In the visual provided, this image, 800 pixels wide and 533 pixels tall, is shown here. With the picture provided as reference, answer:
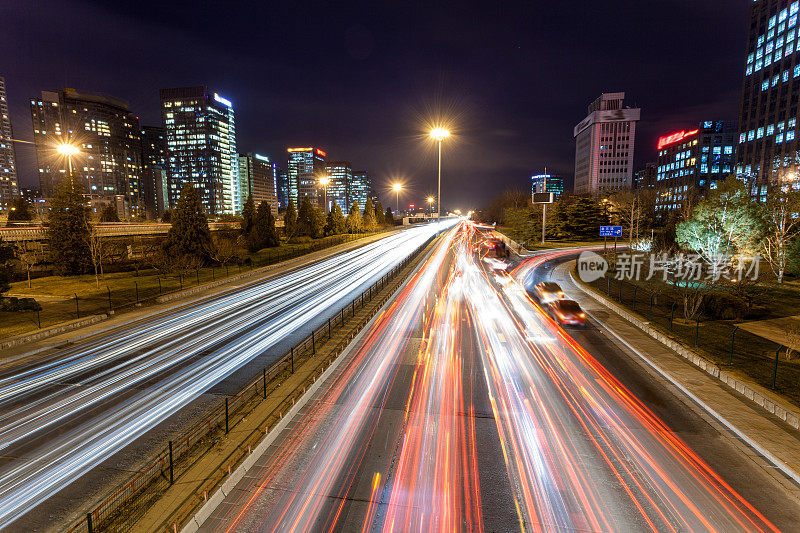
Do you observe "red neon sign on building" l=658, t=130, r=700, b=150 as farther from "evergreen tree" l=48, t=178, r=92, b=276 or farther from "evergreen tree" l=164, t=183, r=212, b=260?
"evergreen tree" l=48, t=178, r=92, b=276

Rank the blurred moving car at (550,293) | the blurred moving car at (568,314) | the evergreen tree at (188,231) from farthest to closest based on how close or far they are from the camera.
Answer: the evergreen tree at (188,231) → the blurred moving car at (550,293) → the blurred moving car at (568,314)

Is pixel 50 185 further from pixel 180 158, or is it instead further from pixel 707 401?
pixel 707 401

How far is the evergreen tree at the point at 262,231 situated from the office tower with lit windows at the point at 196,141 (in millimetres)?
152321

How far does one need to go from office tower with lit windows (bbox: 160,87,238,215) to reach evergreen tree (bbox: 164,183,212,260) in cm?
16912

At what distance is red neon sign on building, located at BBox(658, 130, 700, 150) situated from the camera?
5202 inches

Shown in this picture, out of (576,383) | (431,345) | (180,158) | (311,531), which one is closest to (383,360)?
(431,345)

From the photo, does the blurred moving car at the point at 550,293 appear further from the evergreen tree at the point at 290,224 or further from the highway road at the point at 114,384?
the evergreen tree at the point at 290,224

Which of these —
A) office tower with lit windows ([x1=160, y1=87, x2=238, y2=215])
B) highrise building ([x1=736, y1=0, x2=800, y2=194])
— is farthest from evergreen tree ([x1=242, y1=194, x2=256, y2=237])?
office tower with lit windows ([x1=160, y1=87, x2=238, y2=215])

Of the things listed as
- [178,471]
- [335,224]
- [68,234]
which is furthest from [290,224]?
[178,471]

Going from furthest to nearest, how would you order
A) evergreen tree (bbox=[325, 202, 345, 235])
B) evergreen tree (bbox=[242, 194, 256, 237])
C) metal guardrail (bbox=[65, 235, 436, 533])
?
evergreen tree (bbox=[325, 202, 345, 235])
evergreen tree (bbox=[242, 194, 256, 237])
metal guardrail (bbox=[65, 235, 436, 533])

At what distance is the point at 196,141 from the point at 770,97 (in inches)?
8859

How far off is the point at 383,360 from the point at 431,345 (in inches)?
102

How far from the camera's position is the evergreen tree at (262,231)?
167 feet

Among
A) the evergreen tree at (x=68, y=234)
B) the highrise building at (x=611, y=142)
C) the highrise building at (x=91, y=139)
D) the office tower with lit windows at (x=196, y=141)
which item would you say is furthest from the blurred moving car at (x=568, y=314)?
the highrise building at (x=91, y=139)
